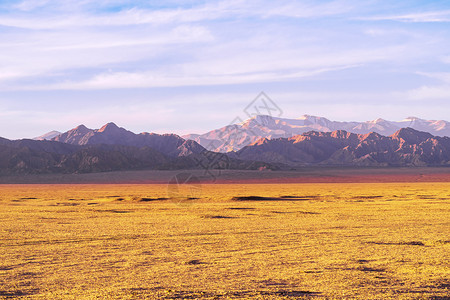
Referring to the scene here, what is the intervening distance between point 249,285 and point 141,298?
207cm

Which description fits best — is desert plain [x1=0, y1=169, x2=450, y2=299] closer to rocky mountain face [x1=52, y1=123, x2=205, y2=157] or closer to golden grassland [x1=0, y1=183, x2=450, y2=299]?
golden grassland [x1=0, y1=183, x2=450, y2=299]

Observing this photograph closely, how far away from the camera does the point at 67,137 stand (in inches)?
7446

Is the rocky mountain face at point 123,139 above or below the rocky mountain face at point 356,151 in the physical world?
above

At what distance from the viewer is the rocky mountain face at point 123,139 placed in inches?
6860

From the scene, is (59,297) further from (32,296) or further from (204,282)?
(204,282)

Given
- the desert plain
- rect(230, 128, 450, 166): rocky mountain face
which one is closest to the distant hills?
rect(230, 128, 450, 166): rocky mountain face

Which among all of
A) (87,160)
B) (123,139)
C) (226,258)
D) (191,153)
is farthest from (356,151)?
(226,258)

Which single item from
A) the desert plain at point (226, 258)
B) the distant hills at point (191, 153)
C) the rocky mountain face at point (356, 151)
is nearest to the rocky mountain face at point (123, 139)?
the distant hills at point (191, 153)

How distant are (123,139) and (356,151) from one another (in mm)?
86114

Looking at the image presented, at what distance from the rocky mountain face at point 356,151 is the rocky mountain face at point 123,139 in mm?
20367

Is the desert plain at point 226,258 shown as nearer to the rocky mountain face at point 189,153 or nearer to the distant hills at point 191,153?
the distant hills at point 191,153

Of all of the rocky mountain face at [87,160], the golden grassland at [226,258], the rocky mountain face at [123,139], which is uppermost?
the rocky mountain face at [123,139]

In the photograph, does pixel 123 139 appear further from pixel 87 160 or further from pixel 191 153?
pixel 87 160

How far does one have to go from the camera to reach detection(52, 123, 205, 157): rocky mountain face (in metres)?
174
